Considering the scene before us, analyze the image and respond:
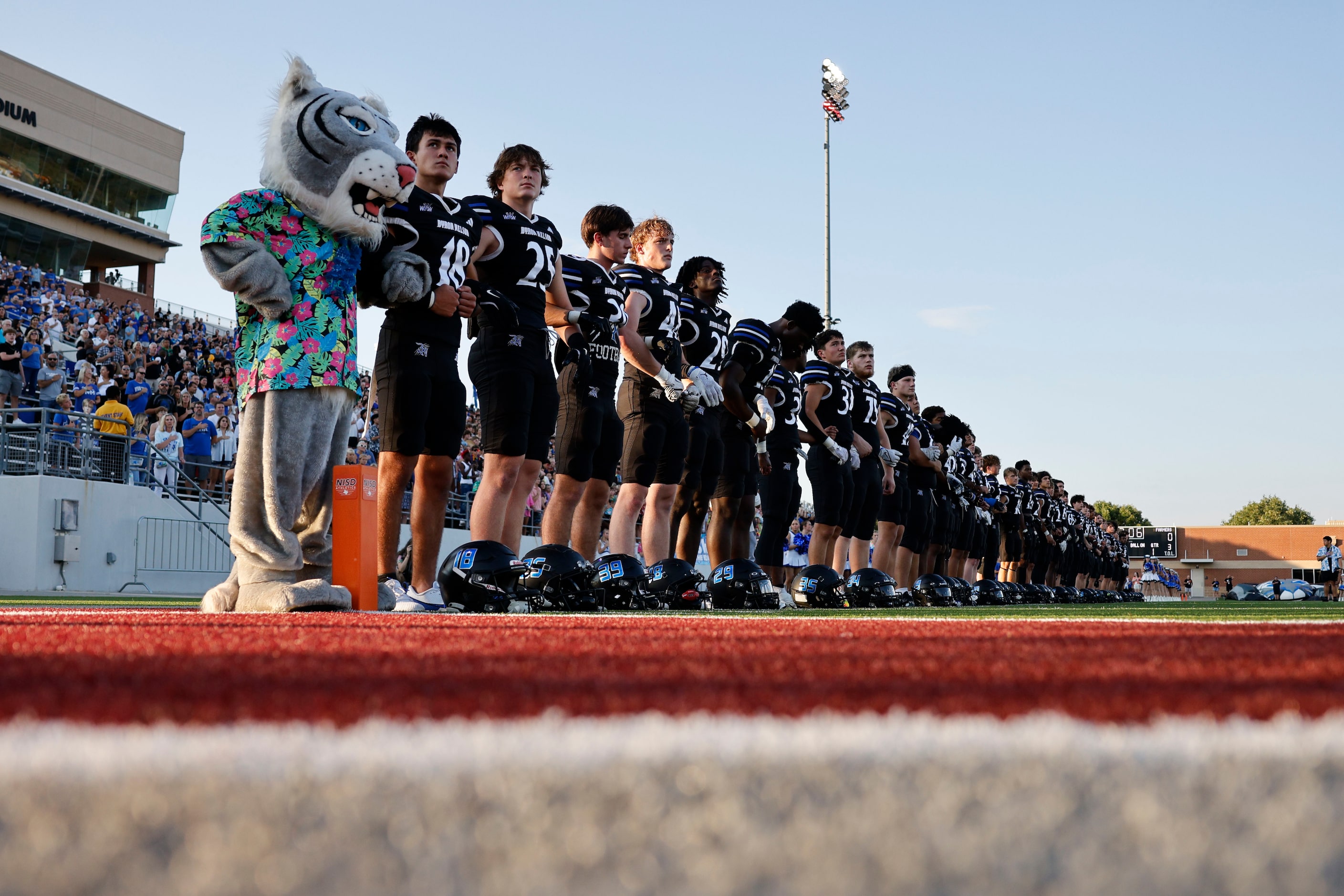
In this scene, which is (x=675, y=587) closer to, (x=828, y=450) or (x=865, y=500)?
(x=828, y=450)

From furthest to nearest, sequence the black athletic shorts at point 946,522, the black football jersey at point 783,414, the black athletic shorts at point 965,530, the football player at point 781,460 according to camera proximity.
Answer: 1. the black athletic shorts at point 965,530
2. the black athletic shorts at point 946,522
3. the black football jersey at point 783,414
4. the football player at point 781,460

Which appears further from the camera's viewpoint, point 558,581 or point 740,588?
point 740,588

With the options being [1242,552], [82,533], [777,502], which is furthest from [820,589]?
[1242,552]

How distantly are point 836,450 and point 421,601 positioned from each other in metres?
4.75

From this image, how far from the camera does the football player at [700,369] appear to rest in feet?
24.9

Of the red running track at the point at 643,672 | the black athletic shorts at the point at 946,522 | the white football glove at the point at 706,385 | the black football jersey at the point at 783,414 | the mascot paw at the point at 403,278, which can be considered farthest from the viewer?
the black athletic shorts at the point at 946,522

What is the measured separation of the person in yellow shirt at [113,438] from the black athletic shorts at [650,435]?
7.58m

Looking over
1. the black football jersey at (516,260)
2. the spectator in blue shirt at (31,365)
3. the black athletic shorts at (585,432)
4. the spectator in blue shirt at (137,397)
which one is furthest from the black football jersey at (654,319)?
the spectator in blue shirt at (31,365)

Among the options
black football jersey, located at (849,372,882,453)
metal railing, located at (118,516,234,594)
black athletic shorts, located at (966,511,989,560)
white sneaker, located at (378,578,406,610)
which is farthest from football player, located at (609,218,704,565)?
black athletic shorts, located at (966,511,989,560)

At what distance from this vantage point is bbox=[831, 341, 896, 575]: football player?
33.0 feet

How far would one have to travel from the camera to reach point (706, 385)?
7.12 m

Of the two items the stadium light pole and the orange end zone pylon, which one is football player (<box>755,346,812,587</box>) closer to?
the orange end zone pylon

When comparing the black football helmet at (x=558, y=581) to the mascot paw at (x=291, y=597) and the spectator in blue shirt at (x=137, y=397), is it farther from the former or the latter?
the spectator in blue shirt at (x=137, y=397)

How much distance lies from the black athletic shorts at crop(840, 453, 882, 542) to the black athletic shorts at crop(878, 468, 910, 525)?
2.08 feet
